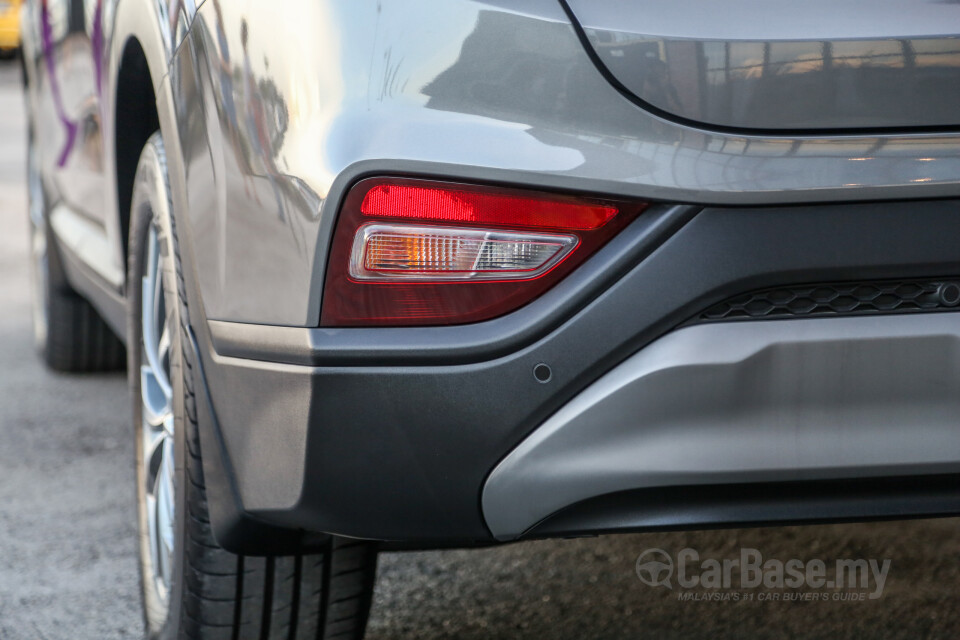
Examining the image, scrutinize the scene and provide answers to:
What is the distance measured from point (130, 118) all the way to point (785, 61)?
130cm

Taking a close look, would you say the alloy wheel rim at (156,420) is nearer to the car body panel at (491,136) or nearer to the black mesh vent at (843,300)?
the car body panel at (491,136)

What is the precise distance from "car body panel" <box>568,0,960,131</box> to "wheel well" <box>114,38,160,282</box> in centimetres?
98

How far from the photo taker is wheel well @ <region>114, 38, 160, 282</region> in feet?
6.55

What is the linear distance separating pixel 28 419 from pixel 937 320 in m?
2.76

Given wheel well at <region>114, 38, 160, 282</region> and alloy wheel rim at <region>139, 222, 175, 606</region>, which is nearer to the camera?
alloy wheel rim at <region>139, 222, 175, 606</region>

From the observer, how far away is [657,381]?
48.8 inches

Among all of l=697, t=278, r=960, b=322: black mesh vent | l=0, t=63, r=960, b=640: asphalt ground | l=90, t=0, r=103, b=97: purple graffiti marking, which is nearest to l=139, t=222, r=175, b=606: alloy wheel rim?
l=0, t=63, r=960, b=640: asphalt ground

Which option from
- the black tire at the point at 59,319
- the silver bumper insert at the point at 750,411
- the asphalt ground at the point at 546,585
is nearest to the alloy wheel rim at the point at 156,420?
the asphalt ground at the point at 546,585

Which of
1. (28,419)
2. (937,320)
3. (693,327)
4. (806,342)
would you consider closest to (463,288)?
(693,327)

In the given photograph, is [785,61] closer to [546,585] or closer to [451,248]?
Result: [451,248]

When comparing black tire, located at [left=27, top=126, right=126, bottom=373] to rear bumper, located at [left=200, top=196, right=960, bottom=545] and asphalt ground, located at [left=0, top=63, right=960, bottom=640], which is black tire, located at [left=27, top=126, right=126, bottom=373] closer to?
asphalt ground, located at [left=0, top=63, right=960, bottom=640]

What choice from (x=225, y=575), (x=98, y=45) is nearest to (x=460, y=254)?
(x=225, y=575)

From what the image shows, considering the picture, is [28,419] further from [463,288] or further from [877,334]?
[877,334]

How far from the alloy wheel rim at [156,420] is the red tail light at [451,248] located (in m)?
0.65
